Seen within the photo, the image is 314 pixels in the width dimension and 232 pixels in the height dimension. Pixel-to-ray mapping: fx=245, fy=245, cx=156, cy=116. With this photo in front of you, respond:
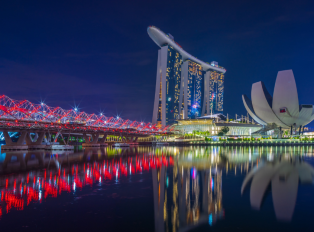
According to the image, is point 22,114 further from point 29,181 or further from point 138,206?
point 138,206

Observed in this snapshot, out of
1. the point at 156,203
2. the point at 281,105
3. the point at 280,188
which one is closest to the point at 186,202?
the point at 156,203

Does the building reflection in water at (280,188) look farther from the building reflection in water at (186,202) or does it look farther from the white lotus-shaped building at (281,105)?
the white lotus-shaped building at (281,105)

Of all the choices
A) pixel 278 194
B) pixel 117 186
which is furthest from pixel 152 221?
pixel 278 194

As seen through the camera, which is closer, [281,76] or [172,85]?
[281,76]

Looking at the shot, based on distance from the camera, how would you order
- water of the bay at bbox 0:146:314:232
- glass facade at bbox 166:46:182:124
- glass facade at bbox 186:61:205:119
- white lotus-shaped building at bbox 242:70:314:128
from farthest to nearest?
glass facade at bbox 186:61:205:119
glass facade at bbox 166:46:182:124
white lotus-shaped building at bbox 242:70:314:128
water of the bay at bbox 0:146:314:232

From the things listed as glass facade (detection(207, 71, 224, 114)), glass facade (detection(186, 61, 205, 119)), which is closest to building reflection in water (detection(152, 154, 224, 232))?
glass facade (detection(186, 61, 205, 119))

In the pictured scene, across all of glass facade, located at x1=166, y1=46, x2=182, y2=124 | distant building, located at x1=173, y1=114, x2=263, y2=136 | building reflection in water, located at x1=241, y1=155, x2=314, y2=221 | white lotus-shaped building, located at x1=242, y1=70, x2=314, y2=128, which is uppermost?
glass facade, located at x1=166, y1=46, x2=182, y2=124

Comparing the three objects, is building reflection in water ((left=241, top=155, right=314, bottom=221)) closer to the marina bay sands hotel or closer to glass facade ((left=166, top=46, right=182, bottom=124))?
the marina bay sands hotel

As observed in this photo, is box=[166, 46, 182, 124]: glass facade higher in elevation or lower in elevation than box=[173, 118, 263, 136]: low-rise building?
higher
